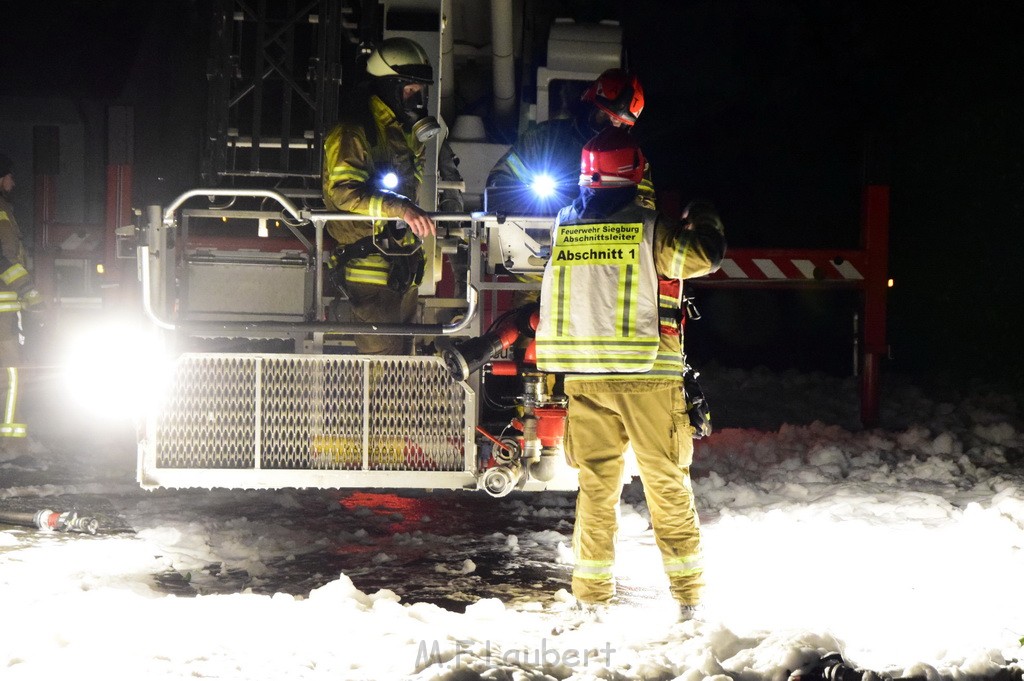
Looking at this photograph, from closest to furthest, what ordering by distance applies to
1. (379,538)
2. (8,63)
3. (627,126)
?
(627,126) < (379,538) < (8,63)

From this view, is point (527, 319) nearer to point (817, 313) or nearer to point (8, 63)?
point (817, 313)

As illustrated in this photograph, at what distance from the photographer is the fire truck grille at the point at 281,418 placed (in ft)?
15.9

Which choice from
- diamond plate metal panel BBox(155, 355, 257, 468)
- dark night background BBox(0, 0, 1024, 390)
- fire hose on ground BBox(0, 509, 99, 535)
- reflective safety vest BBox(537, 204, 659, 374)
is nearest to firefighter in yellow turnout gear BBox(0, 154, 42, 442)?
dark night background BBox(0, 0, 1024, 390)

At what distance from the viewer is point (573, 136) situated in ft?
20.8

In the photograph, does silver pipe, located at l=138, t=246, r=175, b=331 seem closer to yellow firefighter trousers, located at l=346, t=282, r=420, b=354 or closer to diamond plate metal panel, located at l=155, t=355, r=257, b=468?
diamond plate metal panel, located at l=155, t=355, r=257, b=468

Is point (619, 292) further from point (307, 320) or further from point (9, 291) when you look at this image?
point (9, 291)

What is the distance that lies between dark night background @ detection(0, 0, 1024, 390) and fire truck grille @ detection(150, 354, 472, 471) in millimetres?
5344

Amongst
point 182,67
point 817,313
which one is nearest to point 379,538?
point 182,67

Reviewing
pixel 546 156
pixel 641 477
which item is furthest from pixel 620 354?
pixel 546 156

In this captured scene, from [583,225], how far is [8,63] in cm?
1687

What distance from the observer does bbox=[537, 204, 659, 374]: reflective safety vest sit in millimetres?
4168

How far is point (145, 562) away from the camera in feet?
16.1

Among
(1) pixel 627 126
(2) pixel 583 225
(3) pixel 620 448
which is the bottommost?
(3) pixel 620 448

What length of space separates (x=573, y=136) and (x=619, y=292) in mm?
2352
